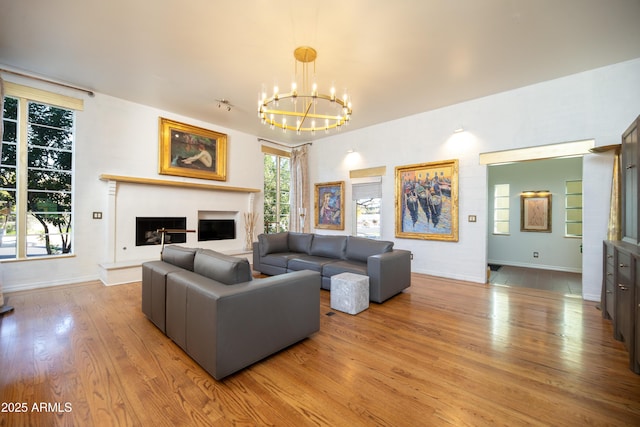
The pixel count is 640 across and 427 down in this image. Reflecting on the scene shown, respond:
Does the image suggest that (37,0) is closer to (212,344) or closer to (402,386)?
(212,344)

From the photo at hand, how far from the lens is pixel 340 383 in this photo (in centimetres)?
183

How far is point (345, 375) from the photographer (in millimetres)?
1927

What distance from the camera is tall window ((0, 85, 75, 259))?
388 centimetres

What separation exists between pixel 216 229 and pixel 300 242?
2398 mm

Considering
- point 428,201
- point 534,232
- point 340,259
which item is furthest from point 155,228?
point 534,232

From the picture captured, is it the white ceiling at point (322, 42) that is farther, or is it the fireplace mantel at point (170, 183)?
the fireplace mantel at point (170, 183)

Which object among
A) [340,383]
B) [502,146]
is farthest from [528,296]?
[340,383]

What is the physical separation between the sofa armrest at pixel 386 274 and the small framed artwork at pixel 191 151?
4.37m

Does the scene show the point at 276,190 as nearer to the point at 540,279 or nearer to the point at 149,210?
the point at 149,210

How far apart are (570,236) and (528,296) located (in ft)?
10.2

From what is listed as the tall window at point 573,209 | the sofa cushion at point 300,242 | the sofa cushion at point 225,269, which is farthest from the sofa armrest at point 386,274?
the tall window at point 573,209

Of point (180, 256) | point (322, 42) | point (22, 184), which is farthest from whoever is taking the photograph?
point (22, 184)

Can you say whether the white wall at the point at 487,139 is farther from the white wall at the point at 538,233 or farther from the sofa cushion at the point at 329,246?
the white wall at the point at 538,233

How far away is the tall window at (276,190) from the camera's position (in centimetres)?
727
